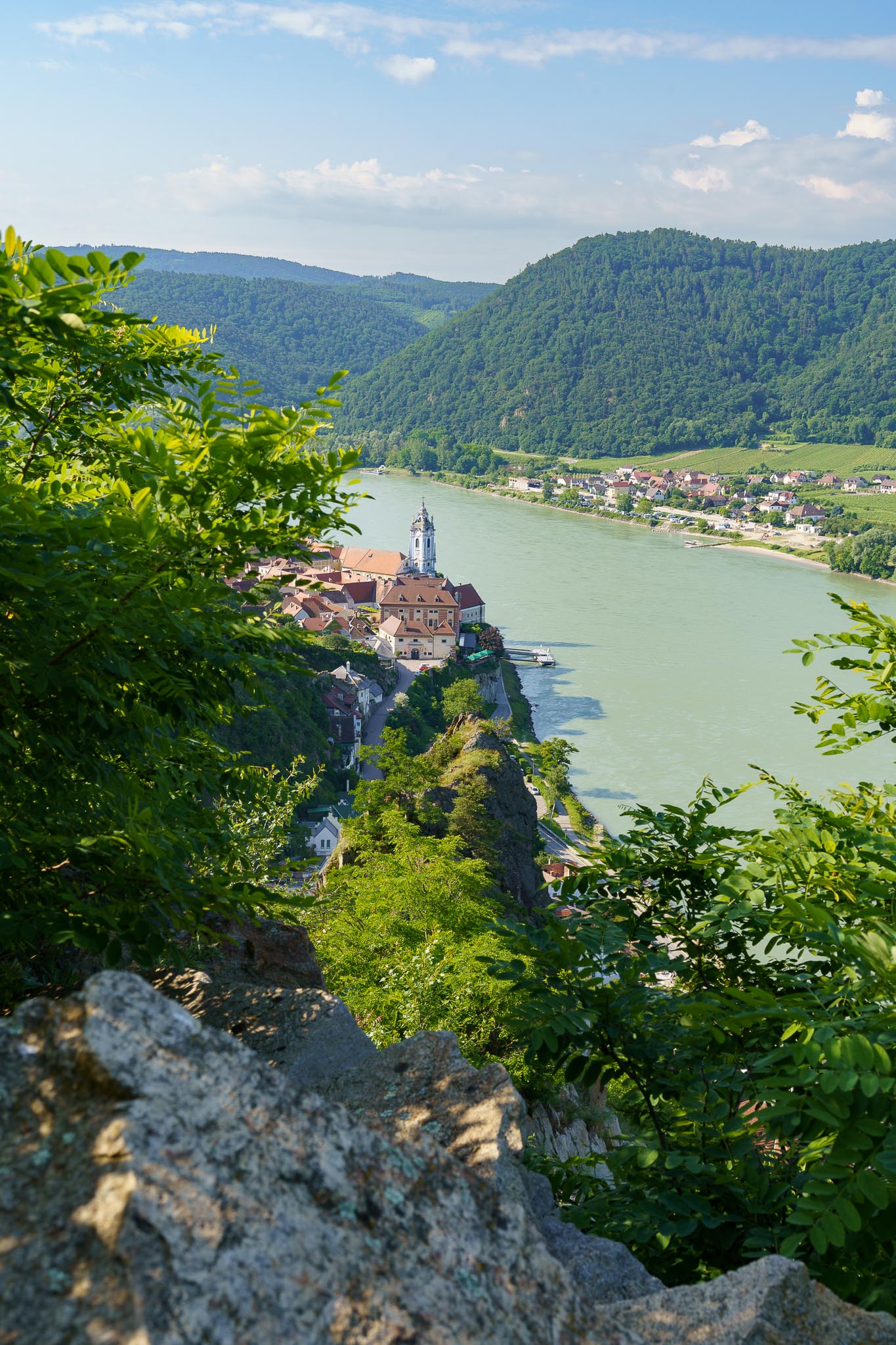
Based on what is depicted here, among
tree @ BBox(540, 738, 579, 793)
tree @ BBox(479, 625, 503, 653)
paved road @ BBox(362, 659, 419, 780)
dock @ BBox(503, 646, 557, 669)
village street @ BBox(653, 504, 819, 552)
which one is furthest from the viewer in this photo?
village street @ BBox(653, 504, 819, 552)

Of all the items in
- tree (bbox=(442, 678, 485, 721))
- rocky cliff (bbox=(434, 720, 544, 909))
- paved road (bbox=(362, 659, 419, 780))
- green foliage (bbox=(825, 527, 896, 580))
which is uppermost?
green foliage (bbox=(825, 527, 896, 580))

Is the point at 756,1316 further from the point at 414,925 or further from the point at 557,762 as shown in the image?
the point at 557,762

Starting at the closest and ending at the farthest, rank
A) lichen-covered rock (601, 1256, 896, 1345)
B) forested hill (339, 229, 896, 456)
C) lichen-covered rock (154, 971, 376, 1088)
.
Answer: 1. lichen-covered rock (601, 1256, 896, 1345)
2. lichen-covered rock (154, 971, 376, 1088)
3. forested hill (339, 229, 896, 456)

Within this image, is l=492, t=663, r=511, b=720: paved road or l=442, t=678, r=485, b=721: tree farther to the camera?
l=492, t=663, r=511, b=720: paved road

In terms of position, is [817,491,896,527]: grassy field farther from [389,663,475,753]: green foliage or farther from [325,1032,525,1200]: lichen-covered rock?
[325,1032,525,1200]: lichen-covered rock

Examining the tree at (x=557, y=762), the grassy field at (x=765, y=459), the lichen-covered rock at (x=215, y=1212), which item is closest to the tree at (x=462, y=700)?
the tree at (x=557, y=762)

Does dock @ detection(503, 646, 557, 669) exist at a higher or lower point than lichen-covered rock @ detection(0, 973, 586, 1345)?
lower

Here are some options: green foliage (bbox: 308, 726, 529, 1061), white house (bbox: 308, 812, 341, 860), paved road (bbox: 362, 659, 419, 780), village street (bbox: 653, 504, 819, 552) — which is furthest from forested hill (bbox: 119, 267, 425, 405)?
green foliage (bbox: 308, 726, 529, 1061)

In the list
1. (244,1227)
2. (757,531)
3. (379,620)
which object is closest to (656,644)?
(379,620)

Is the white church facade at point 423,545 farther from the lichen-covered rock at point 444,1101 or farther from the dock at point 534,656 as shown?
the lichen-covered rock at point 444,1101
